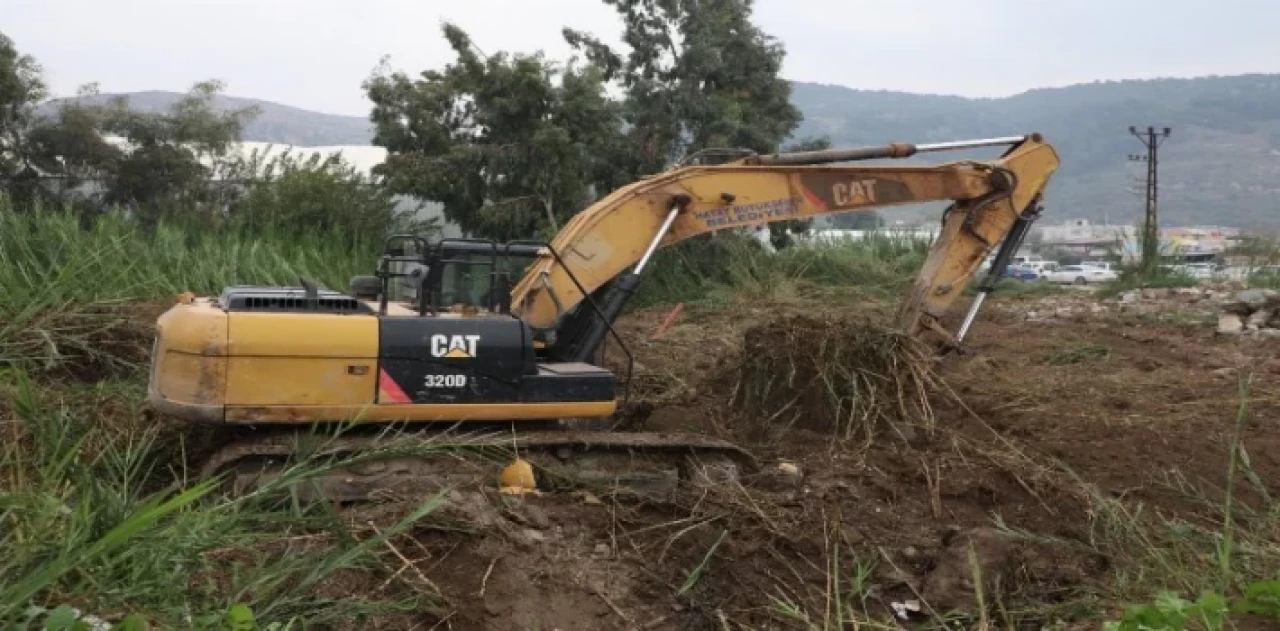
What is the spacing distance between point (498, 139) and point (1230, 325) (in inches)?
418

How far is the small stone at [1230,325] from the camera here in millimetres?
12836

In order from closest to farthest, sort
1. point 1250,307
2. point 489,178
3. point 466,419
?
1. point 466,419
2. point 1250,307
3. point 489,178

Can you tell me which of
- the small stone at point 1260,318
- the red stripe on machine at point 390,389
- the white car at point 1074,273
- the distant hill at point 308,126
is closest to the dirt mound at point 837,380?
the red stripe on machine at point 390,389

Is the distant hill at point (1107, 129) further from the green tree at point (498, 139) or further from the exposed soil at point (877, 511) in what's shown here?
the exposed soil at point (877, 511)

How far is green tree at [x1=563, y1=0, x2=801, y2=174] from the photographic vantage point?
1923cm

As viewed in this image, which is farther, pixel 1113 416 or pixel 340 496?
pixel 1113 416

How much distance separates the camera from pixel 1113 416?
8.20 metres

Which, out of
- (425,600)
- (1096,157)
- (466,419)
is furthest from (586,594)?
(1096,157)

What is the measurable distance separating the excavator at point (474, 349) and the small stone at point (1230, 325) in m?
6.49

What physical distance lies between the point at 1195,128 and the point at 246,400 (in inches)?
4297

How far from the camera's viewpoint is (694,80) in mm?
19531

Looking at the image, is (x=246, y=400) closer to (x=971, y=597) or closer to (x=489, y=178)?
(x=971, y=597)

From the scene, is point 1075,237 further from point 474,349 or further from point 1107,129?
point 474,349

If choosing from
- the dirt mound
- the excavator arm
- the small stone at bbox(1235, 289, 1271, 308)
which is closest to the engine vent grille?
the excavator arm
